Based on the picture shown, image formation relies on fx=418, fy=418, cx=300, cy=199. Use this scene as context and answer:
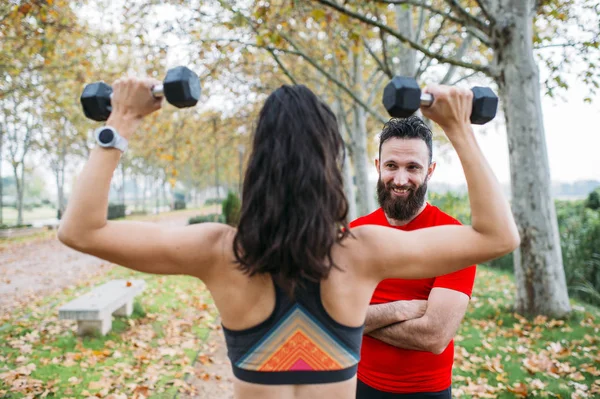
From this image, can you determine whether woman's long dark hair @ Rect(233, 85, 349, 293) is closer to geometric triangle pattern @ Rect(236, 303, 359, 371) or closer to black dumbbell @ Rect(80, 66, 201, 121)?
geometric triangle pattern @ Rect(236, 303, 359, 371)

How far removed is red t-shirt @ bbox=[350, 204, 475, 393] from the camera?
2.17 m

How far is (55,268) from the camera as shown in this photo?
40.1ft

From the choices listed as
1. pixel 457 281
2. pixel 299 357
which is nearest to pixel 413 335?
pixel 457 281

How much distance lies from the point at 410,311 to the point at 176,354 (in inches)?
179

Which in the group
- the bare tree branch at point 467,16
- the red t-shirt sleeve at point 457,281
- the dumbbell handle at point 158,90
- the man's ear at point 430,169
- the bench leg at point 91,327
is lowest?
the bench leg at point 91,327

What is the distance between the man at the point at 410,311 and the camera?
213cm

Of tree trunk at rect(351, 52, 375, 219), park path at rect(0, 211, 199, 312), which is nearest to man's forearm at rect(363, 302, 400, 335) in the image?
park path at rect(0, 211, 199, 312)

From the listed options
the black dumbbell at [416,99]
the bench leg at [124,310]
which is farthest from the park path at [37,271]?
the black dumbbell at [416,99]

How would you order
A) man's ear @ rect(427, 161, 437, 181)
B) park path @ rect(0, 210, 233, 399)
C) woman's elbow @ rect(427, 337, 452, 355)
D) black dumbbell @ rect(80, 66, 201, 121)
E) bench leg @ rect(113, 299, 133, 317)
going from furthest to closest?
bench leg @ rect(113, 299, 133, 317), park path @ rect(0, 210, 233, 399), man's ear @ rect(427, 161, 437, 181), woman's elbow @ rect(427, 337, 452, 355), black dumbbell @ rect(80, 66, 201, 121)

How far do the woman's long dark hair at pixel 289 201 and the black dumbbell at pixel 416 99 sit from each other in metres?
0.30

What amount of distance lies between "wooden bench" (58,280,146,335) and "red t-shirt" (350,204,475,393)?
472cm

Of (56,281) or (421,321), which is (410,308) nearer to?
(421,321)

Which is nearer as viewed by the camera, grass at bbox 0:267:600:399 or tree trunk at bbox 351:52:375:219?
grass at bbox 0:267:600:399

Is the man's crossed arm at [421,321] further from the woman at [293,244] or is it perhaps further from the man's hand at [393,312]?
the woman at [293,244]
